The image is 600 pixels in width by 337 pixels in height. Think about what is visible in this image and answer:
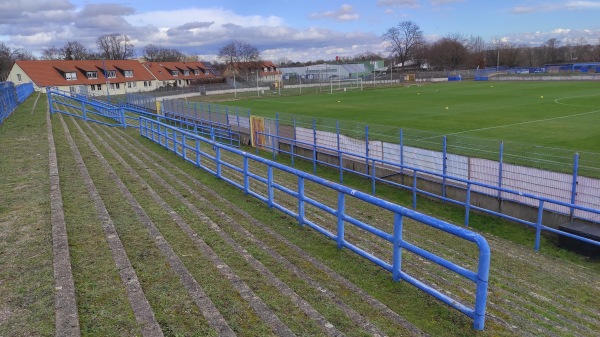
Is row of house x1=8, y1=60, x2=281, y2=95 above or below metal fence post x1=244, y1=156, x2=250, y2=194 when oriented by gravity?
above

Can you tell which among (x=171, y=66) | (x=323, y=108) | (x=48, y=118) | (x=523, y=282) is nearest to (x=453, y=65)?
(x=171, y=66)

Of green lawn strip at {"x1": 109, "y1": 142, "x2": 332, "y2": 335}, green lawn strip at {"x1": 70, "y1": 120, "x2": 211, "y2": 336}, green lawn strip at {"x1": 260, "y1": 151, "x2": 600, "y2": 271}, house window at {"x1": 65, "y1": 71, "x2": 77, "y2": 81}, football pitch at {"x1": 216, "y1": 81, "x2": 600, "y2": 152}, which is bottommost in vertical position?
green lawn strip at {"x1": 260, "y1": 151, "x2": 600, "y2": 271}

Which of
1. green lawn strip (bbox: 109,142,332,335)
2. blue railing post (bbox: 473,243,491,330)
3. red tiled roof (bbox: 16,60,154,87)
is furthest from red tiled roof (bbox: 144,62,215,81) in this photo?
blue railing post (bbox: 473,243,491,330)

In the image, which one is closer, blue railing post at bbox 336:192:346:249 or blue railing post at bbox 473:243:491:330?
blue railing post at bbox 473:243:491:330

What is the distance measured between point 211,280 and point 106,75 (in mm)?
58498

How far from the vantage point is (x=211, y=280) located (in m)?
5.02

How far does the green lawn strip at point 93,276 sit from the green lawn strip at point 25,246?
27cm

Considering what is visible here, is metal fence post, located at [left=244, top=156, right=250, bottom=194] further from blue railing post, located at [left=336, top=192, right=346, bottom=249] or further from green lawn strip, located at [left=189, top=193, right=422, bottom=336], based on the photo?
blue railing post, located at [left=336, top=192, right=346, bottom=249]

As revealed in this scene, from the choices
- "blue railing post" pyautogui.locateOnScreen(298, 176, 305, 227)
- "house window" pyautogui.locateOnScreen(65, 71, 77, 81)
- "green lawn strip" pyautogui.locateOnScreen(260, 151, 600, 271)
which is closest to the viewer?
"blue railing post" pyautogui.locateOnScreen(298, 176, 305, 227)

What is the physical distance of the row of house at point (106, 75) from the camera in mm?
63562

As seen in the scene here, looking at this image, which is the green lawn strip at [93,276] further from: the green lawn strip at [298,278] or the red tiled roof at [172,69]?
the red tiled roof at [172,69]

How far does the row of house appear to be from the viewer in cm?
6356

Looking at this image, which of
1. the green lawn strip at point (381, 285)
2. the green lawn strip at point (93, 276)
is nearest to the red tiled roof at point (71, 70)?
the green lawn strip at point (93, 276)

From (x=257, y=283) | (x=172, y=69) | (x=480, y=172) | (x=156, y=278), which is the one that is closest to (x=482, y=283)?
(x=257, y=283)
